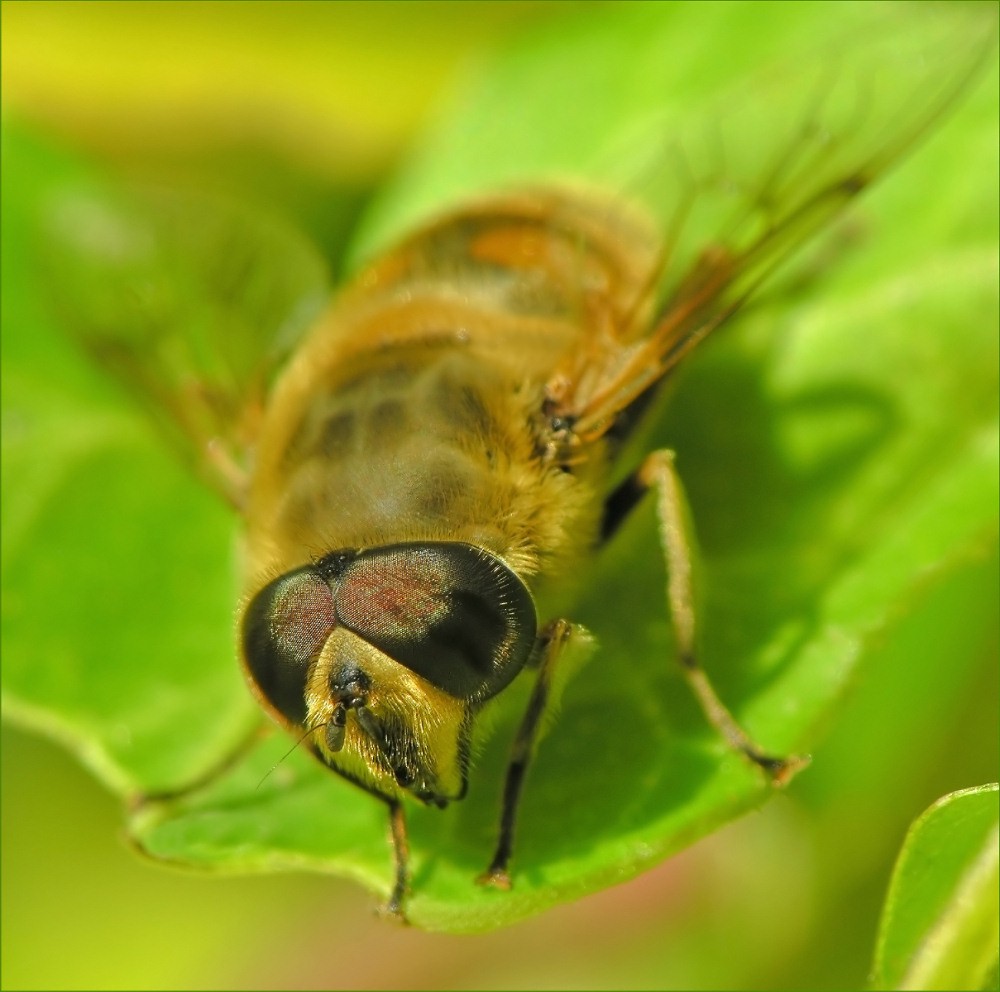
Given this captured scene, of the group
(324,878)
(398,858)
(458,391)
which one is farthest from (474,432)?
(324,878)

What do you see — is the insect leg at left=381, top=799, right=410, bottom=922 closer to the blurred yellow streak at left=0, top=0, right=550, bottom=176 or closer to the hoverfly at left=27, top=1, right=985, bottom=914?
the hoverfly at left=27, top=1, right=985, bottom=914

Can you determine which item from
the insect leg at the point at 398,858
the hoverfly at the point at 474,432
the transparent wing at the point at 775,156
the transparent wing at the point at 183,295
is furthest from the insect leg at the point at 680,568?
the transparent wing at the point at 183,295

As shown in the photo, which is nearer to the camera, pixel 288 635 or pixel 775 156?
pixel 288 635

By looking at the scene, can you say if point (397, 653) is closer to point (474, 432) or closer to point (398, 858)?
point (398, 858)

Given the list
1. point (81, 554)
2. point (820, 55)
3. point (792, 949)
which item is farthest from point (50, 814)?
point (820, 55)

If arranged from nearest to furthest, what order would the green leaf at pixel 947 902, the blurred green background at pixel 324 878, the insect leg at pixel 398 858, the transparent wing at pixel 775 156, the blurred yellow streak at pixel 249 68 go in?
the green leaf at pixel 947 902
the insect leg at pixel 398 858
the transparent wing at pixel 775 156
the blurred green background at pixel 324 878
the blurred yellow streak at pixel 249 68

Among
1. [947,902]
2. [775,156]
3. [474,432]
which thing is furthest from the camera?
[775,156]

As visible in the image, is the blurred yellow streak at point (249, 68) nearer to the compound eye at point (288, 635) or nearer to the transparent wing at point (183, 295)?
the transparent wing at point (183, 295)
